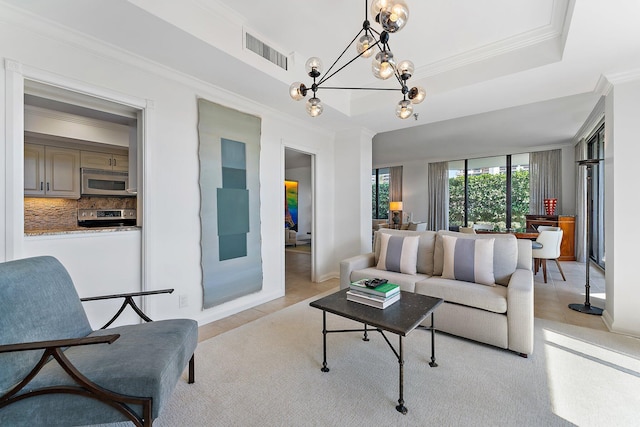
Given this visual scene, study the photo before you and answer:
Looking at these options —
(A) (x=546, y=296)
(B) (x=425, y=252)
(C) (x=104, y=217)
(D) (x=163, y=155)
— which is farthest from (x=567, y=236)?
(C) (x=104, y=217)

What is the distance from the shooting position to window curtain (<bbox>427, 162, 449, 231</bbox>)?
8430mm

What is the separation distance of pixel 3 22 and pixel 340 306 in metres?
2.88

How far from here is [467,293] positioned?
8.27 feet

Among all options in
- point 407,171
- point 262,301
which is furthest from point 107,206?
point 407,171

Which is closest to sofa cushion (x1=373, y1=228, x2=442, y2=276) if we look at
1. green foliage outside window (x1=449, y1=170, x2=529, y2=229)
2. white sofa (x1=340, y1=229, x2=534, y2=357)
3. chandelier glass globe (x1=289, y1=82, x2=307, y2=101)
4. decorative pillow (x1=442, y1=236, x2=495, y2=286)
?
white sofa (x1=340, y1=229, x2=534, y2=357)

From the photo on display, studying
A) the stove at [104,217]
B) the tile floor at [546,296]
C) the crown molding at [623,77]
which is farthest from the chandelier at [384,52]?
the stove at [104,217]

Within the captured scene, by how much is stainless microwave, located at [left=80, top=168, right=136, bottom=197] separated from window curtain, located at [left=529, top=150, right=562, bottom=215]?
27.6ft

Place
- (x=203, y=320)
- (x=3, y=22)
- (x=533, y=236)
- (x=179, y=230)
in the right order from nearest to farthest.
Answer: (x=3, y=22)
(x=179, y=230)
(x=203, y=320)
(x=533, y=236)

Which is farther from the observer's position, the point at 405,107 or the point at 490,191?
the point at 490,191

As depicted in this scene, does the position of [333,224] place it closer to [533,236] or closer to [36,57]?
[533,236]

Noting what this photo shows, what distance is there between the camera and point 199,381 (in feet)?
6.47

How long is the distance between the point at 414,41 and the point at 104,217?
4647 millimetres

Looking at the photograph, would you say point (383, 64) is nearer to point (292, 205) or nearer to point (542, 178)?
point (542, 178)

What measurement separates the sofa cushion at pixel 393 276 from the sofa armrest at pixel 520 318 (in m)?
0.81
